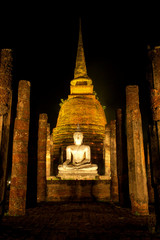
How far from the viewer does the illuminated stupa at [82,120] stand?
1712 cm

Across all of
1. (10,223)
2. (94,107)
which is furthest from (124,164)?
(94,107)

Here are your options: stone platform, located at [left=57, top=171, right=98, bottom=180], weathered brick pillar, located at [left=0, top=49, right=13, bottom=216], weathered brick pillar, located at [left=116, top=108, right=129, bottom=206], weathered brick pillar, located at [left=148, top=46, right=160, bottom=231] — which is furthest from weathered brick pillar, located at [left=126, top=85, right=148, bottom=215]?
stone platform, located at [left=57, top=171, right=98, bottom=180]

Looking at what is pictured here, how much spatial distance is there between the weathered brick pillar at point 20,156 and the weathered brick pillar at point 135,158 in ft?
10.1

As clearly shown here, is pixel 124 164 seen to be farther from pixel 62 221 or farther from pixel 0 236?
pixel 0 236

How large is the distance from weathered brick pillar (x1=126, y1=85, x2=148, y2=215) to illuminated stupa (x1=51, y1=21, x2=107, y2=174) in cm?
904

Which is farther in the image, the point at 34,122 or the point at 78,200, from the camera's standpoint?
the point at 78,200

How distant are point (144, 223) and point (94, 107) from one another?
15870 mm

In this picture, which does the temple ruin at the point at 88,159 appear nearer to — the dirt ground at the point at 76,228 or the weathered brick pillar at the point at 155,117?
the weathered brick pillar at the point at 155,117

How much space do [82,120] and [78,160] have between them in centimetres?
678

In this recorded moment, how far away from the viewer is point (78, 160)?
13180mm

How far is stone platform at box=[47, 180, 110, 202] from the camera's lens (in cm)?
1050

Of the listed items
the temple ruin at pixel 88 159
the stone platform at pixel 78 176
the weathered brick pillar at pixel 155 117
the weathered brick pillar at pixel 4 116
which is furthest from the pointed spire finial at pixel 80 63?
the weathered brick pillar at pixel 155 117

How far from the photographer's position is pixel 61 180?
10.8 meters

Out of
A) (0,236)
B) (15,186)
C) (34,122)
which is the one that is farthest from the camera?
(34,122)
